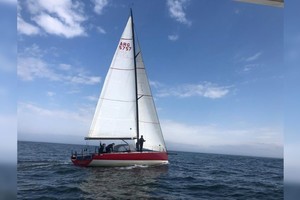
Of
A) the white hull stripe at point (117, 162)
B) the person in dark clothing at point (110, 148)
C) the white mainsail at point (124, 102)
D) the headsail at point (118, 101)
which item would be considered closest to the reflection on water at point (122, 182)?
the white hull stripe at point (117, 162)

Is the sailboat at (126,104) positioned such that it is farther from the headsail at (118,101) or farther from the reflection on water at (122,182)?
the reflection on water at (122,182)

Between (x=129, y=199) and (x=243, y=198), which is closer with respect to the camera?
(x=129, y=199)

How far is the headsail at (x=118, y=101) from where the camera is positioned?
1110cm

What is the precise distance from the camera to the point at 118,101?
11.2 metres

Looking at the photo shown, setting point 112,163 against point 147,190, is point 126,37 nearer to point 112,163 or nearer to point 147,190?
point 112,163

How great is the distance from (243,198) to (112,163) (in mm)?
4329

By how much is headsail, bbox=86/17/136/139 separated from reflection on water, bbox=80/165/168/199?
162 cm

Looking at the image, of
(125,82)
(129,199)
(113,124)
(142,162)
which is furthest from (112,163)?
(129,199)

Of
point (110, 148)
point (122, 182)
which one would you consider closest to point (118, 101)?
point (110, 148)

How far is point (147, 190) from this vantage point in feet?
22.0

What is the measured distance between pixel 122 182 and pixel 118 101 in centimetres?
402

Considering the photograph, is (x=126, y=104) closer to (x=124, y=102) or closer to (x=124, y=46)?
(x=124, y=102)

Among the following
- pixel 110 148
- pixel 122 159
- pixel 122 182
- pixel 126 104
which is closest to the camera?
pixel 122 182

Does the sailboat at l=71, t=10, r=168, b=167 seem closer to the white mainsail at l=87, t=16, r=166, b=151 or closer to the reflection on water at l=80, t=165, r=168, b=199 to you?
the white mainsail at l=87, t=16, r=166, b=151
